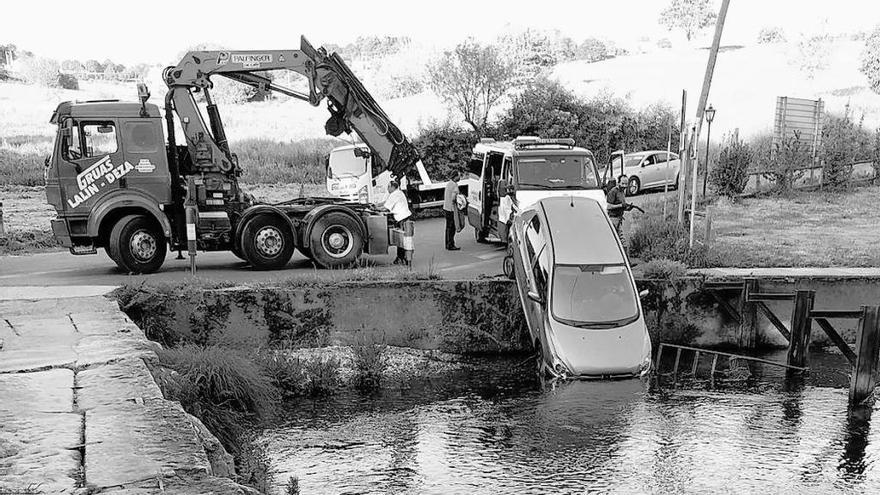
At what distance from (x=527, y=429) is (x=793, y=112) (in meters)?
24.4

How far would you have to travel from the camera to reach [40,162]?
30.9 meters

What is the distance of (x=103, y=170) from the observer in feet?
49.8

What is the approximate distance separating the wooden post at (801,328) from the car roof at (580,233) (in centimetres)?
287

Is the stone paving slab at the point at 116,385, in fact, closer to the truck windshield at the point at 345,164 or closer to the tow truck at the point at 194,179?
the tow truck at the point at 194,179

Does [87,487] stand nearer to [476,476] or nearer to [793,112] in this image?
[476,476]

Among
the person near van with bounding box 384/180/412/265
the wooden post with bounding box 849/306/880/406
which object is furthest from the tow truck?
the wooden post with bounding box 849/306/880/406

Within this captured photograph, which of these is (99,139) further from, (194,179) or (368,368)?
(368,368)

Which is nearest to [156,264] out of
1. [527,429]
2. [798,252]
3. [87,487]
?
[527,429]

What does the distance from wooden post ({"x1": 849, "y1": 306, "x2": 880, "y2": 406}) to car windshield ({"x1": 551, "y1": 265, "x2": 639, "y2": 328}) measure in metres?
3.12

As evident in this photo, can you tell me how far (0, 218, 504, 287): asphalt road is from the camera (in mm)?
15555

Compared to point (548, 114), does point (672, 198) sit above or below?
below

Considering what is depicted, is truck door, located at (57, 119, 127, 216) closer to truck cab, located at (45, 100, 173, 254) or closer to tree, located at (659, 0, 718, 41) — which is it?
truck cab, located at (45, 100, 173, 254)

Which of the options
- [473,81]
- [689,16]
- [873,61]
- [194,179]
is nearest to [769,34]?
[689,16]

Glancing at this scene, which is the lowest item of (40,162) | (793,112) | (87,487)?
(87,487)
